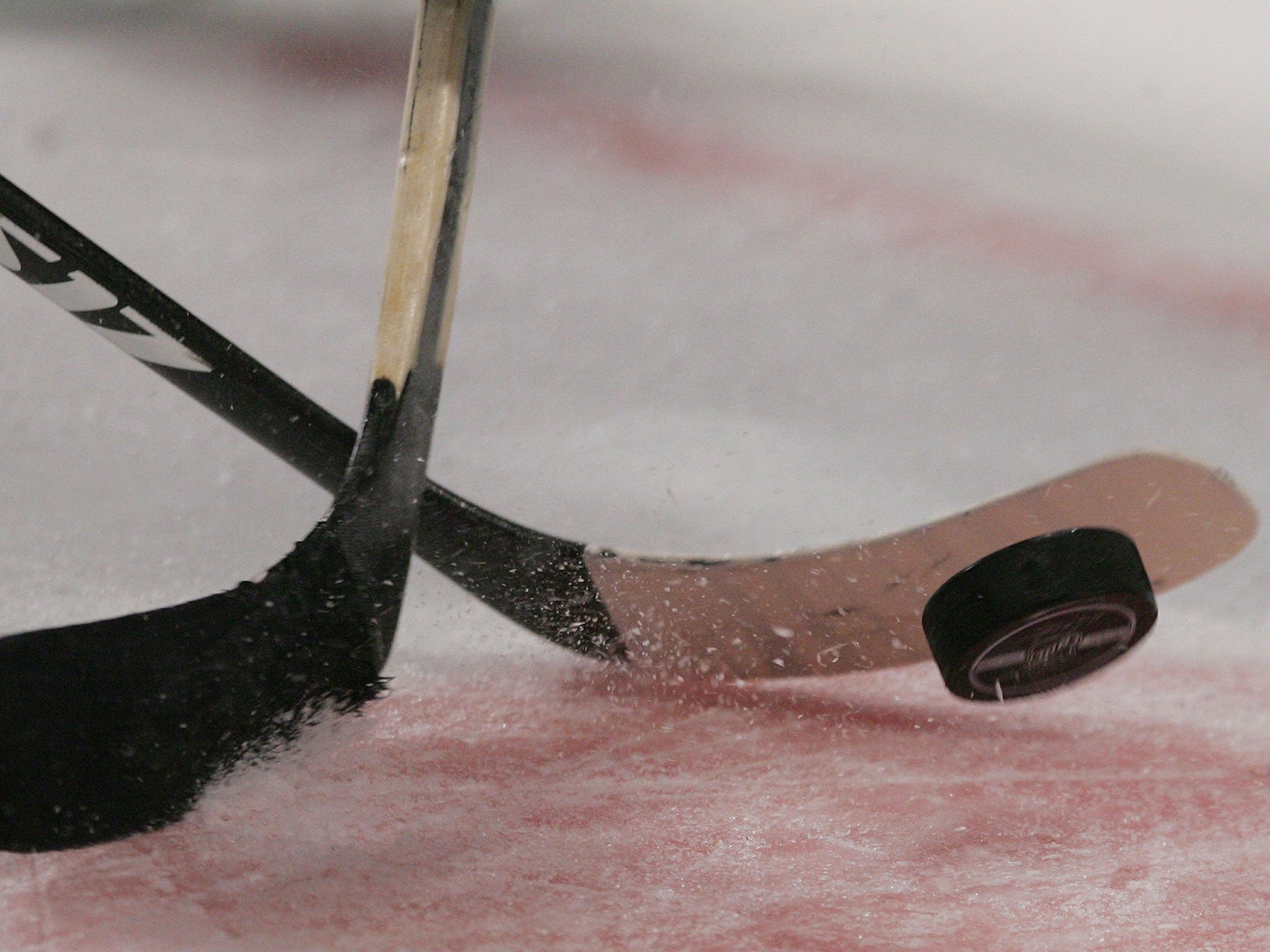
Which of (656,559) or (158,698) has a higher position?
(656,559)

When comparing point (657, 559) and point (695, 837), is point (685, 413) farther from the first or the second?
point (695, 837)

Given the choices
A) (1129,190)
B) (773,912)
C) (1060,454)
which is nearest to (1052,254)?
(1129,190)

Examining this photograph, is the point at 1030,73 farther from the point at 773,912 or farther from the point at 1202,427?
the point at 773,912

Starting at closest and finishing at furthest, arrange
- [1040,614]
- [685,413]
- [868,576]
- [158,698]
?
[158,698] → [1040,614] → [868,576] → [685,413]

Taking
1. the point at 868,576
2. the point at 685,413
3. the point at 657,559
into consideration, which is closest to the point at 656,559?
the point at 657,559

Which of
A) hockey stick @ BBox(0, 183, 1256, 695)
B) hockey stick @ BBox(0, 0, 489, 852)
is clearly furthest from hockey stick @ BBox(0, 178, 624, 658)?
hockey stick @ BBox(0, 0, 489, 852)

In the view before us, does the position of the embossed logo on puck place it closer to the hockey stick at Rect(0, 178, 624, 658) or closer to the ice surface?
the ice surface

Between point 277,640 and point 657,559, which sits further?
point 657,559
